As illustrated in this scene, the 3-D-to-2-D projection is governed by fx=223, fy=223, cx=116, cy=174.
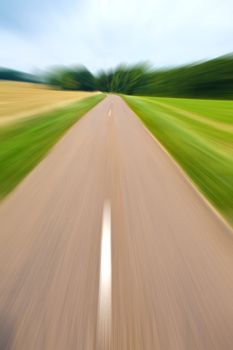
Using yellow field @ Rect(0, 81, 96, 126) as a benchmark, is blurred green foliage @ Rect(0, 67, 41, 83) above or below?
below

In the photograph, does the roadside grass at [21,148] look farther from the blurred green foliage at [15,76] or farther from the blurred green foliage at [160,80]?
the blurred green foliage at [15,76]

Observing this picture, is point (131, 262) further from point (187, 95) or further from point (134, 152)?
point (187, 95)

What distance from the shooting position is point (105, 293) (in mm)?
2557

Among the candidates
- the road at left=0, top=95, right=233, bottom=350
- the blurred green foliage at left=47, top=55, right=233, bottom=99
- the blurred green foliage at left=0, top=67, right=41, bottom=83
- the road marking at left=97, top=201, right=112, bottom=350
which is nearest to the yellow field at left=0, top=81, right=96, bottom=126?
the road at left=0, top=95, right=233, bottom=350

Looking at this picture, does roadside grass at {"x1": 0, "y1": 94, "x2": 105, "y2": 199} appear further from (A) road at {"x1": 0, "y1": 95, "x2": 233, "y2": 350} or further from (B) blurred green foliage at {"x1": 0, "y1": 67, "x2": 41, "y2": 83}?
(B) blurred green foliage at {"x1": 0, "y1": 67, "x2": 41, "y2": 83}

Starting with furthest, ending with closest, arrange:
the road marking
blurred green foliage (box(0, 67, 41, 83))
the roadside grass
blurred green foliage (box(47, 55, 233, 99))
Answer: blurred green foliage (box(0, 67, 41, 83)) < blurred green foliage (box(47, 55, 233, 99)) < the roadside grass < the road marking

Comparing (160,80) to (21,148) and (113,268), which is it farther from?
(113,268)

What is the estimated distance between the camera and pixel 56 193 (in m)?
5.05

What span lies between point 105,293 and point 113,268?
1.35 feet

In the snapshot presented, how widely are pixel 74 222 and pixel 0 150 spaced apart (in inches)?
223

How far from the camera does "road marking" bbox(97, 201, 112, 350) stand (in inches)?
82.9

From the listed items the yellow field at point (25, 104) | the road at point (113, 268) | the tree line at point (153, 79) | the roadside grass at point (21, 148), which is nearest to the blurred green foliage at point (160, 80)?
the tree line at point (153, 79)

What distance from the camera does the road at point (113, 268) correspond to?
213cm

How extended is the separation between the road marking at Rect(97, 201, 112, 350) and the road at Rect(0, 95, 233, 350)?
0.01m
